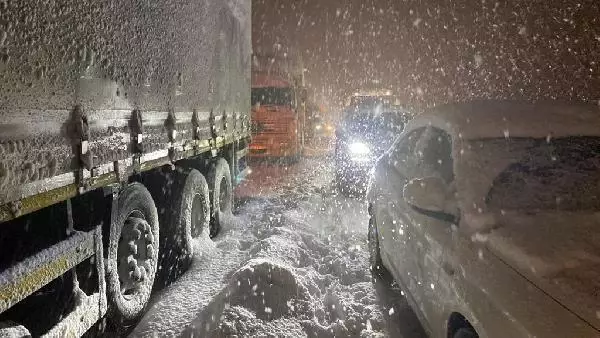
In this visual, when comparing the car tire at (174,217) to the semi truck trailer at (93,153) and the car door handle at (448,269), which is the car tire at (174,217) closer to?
the semi truck trailer at (93,153)

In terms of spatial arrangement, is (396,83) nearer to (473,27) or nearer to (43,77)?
(473,27)

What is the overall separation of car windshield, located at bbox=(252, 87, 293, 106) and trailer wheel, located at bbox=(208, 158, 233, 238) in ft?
22.6

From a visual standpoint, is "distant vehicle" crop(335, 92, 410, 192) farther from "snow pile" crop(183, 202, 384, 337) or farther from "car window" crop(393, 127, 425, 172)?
"snow pile" crop(183, 202, 384, 337)

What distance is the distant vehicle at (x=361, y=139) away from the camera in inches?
346

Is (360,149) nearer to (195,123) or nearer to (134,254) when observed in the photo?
(195,123)

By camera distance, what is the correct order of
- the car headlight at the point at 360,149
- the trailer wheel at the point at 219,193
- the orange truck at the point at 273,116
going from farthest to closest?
the orange truck at the point at 273,116 < the car headlight at the point at 360,149 < the trailer wheel at the point at 219,193

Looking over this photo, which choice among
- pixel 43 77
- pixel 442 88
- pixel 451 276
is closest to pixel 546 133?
pixel 451 276

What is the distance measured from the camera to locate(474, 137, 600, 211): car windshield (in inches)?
99.4

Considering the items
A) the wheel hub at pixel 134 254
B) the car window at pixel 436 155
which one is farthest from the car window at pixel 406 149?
the wheel hub at pixel 134 254

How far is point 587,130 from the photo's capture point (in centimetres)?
303

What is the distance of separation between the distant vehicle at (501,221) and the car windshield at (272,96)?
381 inches

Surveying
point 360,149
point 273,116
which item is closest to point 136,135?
point 360,149

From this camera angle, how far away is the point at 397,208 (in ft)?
11.8

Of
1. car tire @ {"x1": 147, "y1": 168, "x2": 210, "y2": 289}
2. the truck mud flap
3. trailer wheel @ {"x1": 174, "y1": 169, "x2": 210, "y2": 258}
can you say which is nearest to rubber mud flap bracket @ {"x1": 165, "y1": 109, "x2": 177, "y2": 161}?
car tire @ {"x1": 147, "y1": 168, "x2": 210, "y2": 289}
